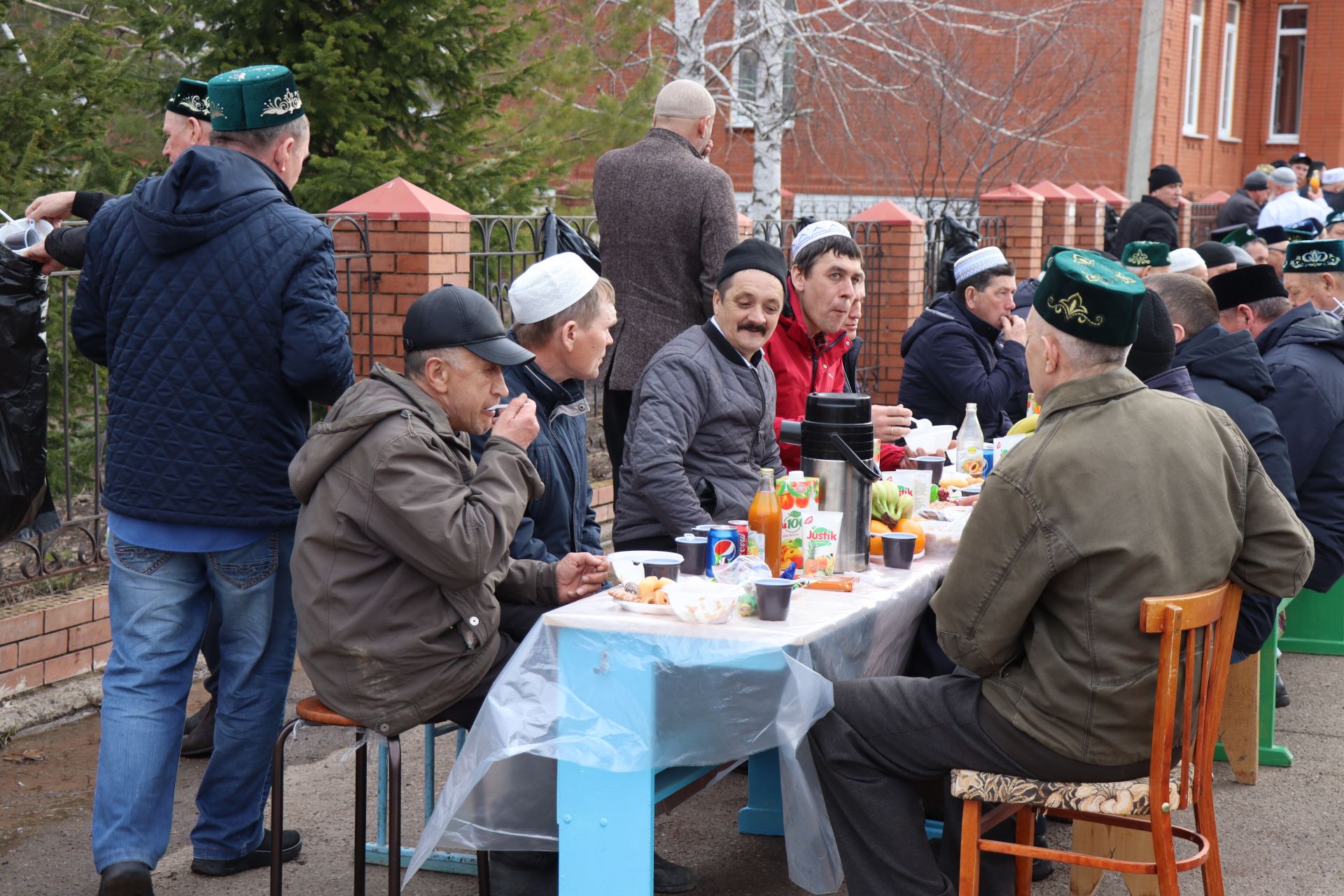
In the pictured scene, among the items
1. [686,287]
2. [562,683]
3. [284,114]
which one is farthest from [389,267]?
[562,683]

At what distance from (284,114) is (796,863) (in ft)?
7.72

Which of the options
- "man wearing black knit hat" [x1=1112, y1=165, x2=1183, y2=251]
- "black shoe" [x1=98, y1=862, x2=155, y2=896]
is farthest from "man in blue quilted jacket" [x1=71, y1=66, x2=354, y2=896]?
"man wearing black knit hat" [x1=1112, y1=165, x2=1183, y2=251]

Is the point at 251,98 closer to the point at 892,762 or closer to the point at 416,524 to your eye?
the point at 416,524

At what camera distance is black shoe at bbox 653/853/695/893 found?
4027 millimetres

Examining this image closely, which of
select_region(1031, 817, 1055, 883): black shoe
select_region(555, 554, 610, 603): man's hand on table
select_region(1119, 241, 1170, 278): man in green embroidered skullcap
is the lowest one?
select_region(1031, 817, 1055, 883): black shoe

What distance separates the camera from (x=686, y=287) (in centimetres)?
577

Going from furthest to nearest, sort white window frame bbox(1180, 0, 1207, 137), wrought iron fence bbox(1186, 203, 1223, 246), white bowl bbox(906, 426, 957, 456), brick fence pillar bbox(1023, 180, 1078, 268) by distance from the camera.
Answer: white window frame bbox(1180, 0, 1207, 137), wrought iron fence bbox(1186, 203, 1223, 246), brick fence pillar bbox(1023, 180, 1078, 268), white bowl bbox(906, 426, 957, 456)

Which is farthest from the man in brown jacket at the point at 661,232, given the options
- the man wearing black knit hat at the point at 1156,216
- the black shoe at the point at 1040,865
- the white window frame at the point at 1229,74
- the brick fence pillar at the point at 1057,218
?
the white window frame at the point at 1229,74

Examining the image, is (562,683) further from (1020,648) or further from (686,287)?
(686,287)

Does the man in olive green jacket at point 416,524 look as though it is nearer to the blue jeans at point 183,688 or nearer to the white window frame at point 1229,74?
the blue jeans at point 183,688

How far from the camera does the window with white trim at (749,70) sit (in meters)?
12.5

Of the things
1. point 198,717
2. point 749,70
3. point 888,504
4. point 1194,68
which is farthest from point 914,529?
point 1194,68

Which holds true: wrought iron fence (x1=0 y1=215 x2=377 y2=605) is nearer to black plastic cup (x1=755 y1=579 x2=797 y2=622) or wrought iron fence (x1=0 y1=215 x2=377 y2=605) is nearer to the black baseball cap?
the black baseball cap

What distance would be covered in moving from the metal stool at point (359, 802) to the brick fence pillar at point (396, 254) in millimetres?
3106
